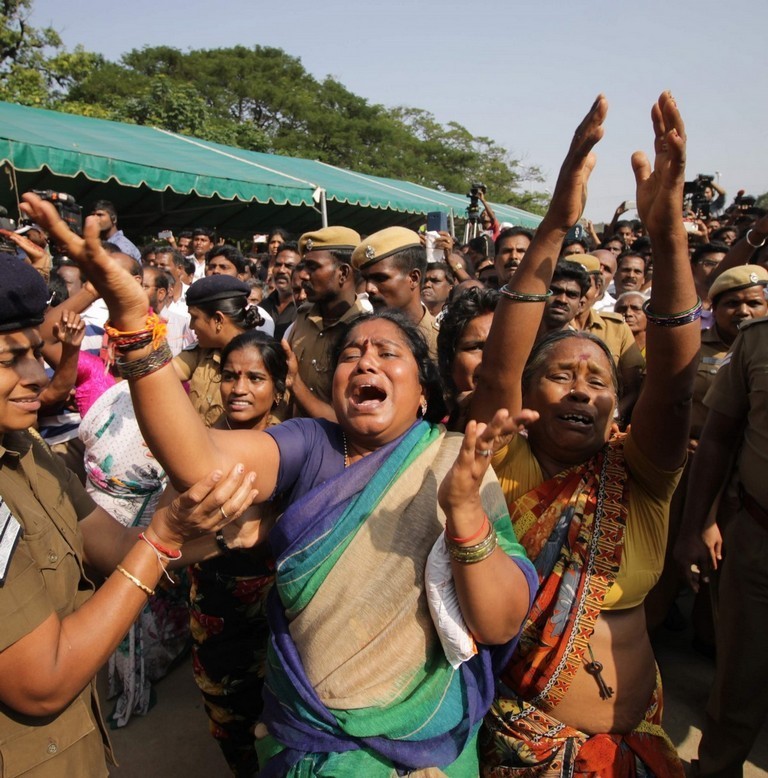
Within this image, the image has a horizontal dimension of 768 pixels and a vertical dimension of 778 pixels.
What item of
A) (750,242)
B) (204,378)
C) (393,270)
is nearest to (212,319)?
(204,378)

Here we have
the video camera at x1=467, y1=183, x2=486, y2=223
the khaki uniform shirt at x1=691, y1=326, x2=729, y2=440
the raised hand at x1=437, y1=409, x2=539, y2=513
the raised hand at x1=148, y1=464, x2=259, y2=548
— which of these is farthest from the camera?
the video camera at x1=467, y1=183, x2=486, y2=223

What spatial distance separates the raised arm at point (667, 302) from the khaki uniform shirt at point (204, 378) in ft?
6.80

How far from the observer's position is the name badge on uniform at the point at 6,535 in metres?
1.27

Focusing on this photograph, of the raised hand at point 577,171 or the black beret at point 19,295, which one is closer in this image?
the black beret at point 19,295

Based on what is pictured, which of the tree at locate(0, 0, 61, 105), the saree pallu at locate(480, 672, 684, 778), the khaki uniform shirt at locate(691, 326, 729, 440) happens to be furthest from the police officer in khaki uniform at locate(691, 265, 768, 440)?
the tree at locate(0, 0, 61, 105)

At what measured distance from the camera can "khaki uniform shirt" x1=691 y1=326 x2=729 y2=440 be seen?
329 centimetres

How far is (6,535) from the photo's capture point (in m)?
1.29

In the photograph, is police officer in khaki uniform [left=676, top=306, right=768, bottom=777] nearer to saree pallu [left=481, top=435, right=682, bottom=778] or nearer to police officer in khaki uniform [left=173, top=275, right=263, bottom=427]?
saree pallu [left=481, top=435, right=682, bottom=778]

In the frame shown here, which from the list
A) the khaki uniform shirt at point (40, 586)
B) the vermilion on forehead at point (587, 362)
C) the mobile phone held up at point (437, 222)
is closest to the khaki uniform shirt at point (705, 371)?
the vermilion on forehead at point (587, 362)

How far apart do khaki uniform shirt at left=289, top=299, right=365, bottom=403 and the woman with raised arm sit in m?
1.54

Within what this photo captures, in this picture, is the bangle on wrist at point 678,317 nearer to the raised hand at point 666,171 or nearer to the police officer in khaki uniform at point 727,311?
the raised hand at point 666,171

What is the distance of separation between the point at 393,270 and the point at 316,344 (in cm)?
58

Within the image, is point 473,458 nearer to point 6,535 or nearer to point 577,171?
point 577,171

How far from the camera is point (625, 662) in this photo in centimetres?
173
